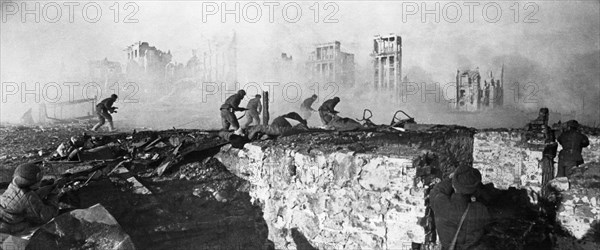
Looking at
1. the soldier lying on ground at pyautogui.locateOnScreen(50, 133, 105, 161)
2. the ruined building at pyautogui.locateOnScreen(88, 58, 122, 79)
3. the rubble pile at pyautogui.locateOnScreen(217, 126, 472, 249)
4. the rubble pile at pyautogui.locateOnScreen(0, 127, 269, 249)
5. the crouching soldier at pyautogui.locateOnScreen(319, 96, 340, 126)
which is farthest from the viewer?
the ruined building at pyautogui.locateOnScreen(88, 58, 122, 79)

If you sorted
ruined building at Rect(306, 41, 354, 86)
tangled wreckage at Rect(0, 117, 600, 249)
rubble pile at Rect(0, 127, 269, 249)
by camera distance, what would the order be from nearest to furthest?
tangled wreckage at Rect(0, 117, 600, 249), rubble pile at Rect(0, 127, 269, 249), ruined building at Rect(306, 41, 354, 86)

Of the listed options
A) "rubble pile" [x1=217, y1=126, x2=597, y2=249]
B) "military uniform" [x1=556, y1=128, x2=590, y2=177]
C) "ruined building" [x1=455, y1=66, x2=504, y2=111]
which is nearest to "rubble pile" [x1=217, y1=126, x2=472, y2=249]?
"rubble pile" [x1=217, y1=126, x2=597, y2=249]

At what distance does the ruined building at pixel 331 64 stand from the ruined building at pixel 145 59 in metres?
6.56

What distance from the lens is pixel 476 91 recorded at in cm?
1989

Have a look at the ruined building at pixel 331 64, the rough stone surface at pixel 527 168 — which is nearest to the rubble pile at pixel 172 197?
the rough stone surface at pixel 527 168

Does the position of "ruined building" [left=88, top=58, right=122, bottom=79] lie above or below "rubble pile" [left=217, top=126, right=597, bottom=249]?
above

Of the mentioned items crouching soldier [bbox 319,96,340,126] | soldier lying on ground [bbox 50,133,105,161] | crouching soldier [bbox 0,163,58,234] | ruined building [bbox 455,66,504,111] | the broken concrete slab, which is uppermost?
ruined building [bbox 455,66,504,111]

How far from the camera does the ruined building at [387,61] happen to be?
61.5 ft

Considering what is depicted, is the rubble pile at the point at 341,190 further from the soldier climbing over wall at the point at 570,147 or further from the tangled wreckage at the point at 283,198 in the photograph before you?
the soldier climbing over wall at the point at 570,147

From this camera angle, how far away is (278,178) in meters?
4.25

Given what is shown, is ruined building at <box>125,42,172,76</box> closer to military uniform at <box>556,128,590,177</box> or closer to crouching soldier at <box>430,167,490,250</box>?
military uniform at <box>556,128,590,177</box>

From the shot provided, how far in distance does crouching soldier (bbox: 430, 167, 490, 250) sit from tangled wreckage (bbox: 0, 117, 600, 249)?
21 centimetres

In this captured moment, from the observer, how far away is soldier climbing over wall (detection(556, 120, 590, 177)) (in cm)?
600

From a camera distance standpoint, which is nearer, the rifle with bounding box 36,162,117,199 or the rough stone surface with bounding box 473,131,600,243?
the rough stone surface with bounding box 473,131,600,243
